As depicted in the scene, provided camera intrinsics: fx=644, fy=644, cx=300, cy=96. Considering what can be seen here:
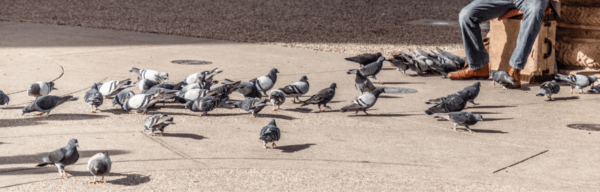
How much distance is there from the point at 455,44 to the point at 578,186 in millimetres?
9045

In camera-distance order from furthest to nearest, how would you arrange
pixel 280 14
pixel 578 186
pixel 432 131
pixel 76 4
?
pixel 76 4, pixel 280 14, pixel 432 131, pixel 578 186

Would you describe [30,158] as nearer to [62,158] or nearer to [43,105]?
[62,158]

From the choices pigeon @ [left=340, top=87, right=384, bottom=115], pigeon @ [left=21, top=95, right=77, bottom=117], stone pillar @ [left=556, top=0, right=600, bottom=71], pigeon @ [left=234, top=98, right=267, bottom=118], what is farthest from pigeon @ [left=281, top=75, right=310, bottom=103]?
stone pillar @ [left=556, top=0, right=600, bottom=71]

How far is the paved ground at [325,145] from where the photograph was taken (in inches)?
172

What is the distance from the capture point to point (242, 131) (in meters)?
5.82

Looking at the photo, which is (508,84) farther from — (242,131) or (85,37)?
(85,37)

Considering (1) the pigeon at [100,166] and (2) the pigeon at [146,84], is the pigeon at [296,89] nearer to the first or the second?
(2) the pigeon at [146,84]

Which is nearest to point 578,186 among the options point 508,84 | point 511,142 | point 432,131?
point 511,142

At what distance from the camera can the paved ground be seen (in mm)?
4371

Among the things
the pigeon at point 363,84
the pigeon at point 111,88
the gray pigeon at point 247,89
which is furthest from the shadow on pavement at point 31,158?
the pigeon at point 363,84

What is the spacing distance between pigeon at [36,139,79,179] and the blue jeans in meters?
5.42

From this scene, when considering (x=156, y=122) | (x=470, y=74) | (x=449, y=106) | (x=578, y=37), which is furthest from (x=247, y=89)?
(x=578, y=37)

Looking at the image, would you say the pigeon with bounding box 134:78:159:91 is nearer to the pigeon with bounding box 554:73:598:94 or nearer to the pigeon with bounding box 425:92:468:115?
the pigeon with bounding box 425:92:468:115

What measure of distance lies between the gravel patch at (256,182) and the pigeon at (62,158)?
9 cm
